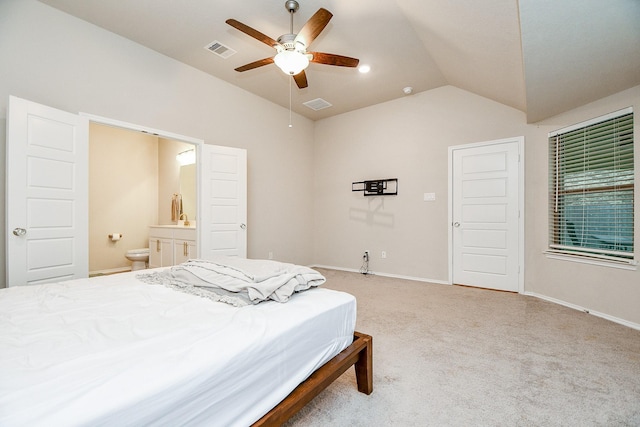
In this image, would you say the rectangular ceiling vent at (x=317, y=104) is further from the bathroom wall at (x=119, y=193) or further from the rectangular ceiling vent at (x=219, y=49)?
the bathroom wall at (x=119, y=193)

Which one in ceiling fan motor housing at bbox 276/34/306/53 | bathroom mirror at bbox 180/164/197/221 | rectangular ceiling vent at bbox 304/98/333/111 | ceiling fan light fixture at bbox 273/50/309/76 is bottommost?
bathroom mirror at bbox 180/164/197/221

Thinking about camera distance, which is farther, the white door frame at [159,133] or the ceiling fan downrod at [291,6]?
the white door frame at [159,133]

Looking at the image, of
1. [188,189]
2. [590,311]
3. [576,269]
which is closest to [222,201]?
[188,189]

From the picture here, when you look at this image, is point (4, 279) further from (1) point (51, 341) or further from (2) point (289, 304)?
(2) point (289, 304)

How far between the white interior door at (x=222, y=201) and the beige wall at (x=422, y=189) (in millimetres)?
1987

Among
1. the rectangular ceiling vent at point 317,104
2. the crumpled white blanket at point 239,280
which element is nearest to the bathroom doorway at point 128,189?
the rectangular ceiling vent at point 317,104

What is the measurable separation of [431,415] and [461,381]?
440 mm

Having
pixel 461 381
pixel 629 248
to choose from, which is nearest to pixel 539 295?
pixel 629 248

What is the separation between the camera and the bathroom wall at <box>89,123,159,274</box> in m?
5.15

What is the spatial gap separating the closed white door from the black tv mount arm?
0.94 metres

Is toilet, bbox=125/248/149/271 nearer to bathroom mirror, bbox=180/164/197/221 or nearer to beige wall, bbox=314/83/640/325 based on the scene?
bathroom mirror, bbox=180/164/197/221

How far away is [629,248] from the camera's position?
2.91 metres

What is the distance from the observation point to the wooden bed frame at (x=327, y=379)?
1141 mm

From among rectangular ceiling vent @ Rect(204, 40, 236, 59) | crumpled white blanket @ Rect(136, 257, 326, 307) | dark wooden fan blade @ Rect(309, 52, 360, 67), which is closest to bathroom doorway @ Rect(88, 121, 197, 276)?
rectangular ceiling vent @ Rect(204, 40, 236, 59)
